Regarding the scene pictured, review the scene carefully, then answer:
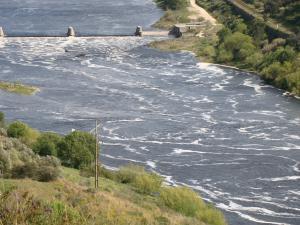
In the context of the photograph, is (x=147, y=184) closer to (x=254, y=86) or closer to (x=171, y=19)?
(x=254, y=86)

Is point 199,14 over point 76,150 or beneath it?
over

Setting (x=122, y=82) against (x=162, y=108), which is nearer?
(x=162, y=108)

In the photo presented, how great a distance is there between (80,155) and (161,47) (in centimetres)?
3826

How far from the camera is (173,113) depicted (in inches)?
1718

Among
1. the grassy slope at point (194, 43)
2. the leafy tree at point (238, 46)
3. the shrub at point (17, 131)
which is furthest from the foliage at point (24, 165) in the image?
the leafy tree at point (238, 46)

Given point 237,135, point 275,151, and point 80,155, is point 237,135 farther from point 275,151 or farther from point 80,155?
point 80,155

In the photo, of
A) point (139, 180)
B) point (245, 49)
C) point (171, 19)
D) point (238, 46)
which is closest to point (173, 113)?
point (139, 180)

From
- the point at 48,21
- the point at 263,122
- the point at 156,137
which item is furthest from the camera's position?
the point at 48,21

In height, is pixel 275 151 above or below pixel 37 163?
below

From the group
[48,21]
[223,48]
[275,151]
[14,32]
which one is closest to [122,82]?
[223,48]

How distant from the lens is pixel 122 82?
5238 centimetres

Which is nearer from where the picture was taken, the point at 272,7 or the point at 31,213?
the point at 31,213

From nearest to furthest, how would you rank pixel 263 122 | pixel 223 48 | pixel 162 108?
1. pixel 263 122
2. pixel 162 108
3. pixel 223 48

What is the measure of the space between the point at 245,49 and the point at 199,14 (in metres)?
26.1
